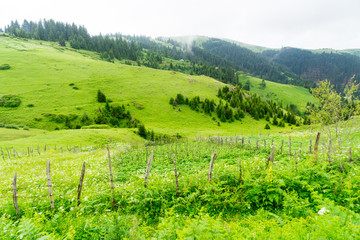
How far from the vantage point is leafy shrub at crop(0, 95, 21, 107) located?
64500mm

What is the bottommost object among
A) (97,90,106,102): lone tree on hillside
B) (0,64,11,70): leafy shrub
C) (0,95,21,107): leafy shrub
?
(0,95,21,107): leafy shrub

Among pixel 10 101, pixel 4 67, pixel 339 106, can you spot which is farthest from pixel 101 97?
pixel 339 106

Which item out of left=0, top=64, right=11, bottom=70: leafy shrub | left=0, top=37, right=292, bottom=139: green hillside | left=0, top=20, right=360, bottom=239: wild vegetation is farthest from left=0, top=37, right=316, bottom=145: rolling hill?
left=0, top=64, right=11, bottom=70: leafy shrub

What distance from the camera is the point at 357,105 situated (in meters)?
14.5

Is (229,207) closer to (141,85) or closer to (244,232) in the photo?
(244,232)

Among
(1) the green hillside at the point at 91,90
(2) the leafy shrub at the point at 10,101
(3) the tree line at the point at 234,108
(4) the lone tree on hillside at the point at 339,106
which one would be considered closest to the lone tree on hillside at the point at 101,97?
(1) the green hillside at the point at 91,90

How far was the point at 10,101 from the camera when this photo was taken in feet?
215

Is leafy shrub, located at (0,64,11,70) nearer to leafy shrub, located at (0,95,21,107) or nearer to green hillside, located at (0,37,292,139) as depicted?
green hillside, located at (0,37,292,139)

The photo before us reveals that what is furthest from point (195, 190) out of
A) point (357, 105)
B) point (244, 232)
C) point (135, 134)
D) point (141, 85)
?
point (141, 85)

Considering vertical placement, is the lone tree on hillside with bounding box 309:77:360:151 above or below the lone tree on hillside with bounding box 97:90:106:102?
above

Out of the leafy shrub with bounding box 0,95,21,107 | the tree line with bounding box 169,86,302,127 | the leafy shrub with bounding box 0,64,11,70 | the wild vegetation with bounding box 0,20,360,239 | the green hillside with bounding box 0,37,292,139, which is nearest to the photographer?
the wild vegetation with bounding box 0,20,360,239

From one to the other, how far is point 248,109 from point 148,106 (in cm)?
5832

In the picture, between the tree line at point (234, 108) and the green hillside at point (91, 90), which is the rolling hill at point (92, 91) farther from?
the tree line at point (234, 108)

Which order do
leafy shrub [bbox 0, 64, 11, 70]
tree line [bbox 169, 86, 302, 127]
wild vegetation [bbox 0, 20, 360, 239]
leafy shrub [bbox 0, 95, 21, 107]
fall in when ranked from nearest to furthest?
wild vegetation [bbox 0, 20, 360, 239], leafy shrub [bbox 0, 95, 21, 107], tree line [bbox 169, 86, 302, 127], leafy shrub [bbox 0, 64, 11, 70]
